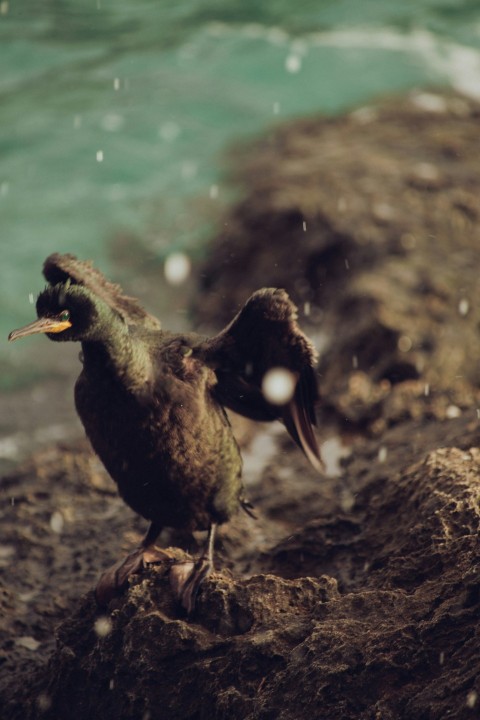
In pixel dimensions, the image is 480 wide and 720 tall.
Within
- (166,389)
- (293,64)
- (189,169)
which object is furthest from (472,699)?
(293,64)

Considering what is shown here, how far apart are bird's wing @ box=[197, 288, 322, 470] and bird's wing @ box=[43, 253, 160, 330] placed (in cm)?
34

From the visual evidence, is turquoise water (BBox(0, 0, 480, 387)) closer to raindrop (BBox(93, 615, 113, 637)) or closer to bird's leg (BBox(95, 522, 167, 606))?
bird's leg (BBox(95, 522, 167, 606))

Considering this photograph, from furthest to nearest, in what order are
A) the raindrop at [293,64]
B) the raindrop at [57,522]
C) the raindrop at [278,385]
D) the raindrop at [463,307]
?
the raindrop at [293,64], the raindrop at [463,307], the raindrop at [57,522], the raindrop at [278,385]

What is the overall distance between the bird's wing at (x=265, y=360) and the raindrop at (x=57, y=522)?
3.92ft

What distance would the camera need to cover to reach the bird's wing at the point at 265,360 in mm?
3514

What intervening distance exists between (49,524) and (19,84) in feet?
35.0

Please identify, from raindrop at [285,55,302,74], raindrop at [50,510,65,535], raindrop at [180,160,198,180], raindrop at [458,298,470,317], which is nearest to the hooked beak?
raindrop at [50,510,65,535]

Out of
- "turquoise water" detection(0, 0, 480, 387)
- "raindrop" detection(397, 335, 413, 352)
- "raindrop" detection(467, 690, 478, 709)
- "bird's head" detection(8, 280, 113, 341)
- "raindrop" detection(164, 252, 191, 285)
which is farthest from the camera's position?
"turquoise water" detection(0, 0, 480, 387)

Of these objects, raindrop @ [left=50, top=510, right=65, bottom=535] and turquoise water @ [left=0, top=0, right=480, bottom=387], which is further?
turquoise water @ [left=0, top=0, right=480, bottom=387]

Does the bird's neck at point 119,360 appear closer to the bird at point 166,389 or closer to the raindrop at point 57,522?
the bird at point 166,389

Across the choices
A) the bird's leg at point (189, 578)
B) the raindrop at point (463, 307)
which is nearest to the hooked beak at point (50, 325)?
the bird's leg at point (189, 578)

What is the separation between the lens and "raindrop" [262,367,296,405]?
372 centimetres

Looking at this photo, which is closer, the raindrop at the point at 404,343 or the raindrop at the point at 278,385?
the raindrop at the point at 278,385

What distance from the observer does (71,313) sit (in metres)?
3.34
